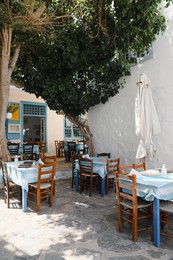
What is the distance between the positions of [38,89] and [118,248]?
510cm

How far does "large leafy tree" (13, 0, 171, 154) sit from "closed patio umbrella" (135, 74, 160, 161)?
1.39m

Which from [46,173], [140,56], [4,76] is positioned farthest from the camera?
[140,56]

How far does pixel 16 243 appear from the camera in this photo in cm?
287

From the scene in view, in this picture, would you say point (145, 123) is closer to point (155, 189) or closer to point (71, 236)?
point (155, 189)

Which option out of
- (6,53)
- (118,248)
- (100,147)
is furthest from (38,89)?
(118,248)

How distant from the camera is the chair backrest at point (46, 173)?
4045 mm

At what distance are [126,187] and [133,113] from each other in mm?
3687

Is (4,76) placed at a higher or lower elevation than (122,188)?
higher

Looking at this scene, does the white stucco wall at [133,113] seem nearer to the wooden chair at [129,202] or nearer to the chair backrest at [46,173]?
the wooden chair at [129,202]

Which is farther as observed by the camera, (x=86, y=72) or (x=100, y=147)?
(x=100, y=147)

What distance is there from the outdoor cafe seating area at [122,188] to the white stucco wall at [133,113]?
2.50 feet

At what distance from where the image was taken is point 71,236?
3.07 meters

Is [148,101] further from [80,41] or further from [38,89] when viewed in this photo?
[38,89]

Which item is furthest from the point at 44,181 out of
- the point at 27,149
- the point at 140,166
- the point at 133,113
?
the point at 27,149
